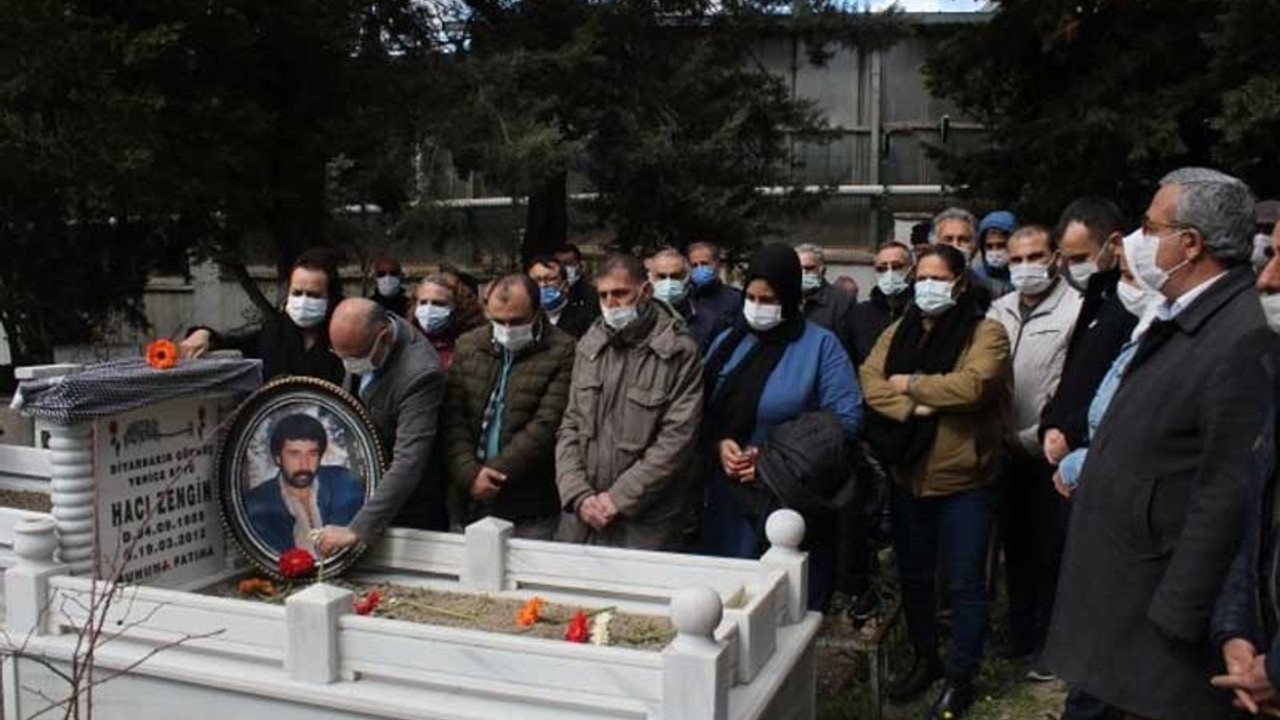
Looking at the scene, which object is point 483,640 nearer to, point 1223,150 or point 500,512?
point 500,512

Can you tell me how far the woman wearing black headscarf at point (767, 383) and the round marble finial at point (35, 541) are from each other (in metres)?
2.17

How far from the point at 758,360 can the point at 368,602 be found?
1609mm

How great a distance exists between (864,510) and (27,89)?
241 inches

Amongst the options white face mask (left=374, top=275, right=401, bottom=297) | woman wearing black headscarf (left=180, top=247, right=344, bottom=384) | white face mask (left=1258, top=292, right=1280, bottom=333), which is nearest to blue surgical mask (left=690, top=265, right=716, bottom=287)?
white face mask (left=374, top=275, right=401, bottom=297)

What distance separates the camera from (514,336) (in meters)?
4.23

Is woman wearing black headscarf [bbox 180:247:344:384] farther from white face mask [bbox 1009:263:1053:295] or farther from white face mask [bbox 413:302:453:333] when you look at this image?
white face mask [bbox 1009:263:1053:295]

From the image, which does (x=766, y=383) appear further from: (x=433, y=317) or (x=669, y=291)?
(x=669, y=291)

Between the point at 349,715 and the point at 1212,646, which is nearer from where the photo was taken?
the point at 1212,646

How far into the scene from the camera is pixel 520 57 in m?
8.87

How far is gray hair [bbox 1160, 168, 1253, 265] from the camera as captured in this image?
8.68ft

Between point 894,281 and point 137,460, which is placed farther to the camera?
point 894,281

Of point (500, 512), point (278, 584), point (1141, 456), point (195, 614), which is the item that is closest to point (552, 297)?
point (500, 512)

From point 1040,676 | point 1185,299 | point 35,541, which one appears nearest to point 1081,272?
point 1040,676

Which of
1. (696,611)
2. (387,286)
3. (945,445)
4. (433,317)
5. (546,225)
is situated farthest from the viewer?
(546,225)
